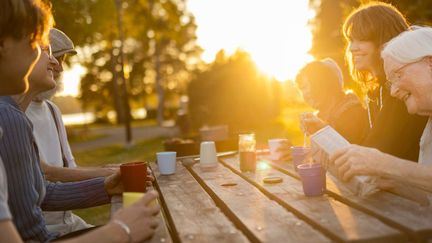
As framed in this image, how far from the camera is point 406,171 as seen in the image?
2.24 m

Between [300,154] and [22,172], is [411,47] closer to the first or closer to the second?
[300,154]

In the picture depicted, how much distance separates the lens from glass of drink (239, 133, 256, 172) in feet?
11.6

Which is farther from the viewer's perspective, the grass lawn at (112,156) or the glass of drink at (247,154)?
the grass lawn at (112,156)

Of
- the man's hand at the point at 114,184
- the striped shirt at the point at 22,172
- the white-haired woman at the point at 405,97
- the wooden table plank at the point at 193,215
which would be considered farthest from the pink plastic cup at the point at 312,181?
the striped shirt at the point at 22,172

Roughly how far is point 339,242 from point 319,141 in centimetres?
76

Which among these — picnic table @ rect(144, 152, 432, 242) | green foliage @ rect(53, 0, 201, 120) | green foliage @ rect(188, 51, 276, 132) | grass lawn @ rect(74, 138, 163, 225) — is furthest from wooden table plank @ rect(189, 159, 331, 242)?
green foliage @ rect(188, 51, 276, 132)

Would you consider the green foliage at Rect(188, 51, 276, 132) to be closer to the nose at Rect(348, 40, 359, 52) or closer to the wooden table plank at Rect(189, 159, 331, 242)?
the nose at Rect(348, 40, 359, 52)

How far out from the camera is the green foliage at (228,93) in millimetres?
18125

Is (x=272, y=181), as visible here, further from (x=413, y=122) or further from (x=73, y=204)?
(x=73, y=204)

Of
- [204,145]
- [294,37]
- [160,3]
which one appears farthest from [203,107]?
[204,145]

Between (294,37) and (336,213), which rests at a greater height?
(294,37)

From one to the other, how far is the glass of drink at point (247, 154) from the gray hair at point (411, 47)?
4.56 feet

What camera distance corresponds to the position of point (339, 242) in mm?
1797

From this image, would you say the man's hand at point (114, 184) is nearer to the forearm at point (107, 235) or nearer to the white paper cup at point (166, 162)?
the white paper cup at point (166, 162)
